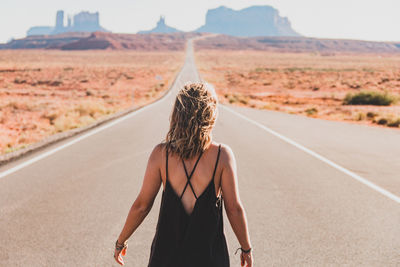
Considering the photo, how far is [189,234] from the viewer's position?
2000mm

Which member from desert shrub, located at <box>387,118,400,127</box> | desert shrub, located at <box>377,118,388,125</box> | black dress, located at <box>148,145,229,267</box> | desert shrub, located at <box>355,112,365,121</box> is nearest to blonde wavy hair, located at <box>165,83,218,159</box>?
black dress, located at <box>148,145,229,267</box>

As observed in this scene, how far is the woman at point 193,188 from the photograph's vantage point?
6.48ft

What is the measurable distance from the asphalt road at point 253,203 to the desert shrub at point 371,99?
17.8m

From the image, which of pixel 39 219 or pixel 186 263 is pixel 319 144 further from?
pixel 186 263

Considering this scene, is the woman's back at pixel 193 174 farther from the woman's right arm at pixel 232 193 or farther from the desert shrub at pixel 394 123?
the desert shrub at pixel 394 123

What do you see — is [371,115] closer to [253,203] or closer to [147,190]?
[253,203]

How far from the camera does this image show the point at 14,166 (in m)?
7.11

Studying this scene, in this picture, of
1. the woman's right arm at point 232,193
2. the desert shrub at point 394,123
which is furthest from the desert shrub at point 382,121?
the woman's right arm at point 232,193

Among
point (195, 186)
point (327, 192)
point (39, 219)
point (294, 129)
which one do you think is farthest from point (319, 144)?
point (195, 186)

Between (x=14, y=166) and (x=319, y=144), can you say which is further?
(x=319, y=144)

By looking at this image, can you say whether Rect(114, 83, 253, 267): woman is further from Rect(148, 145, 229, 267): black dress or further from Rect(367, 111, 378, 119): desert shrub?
Rect(367, 111, 378, 119): desert shrub

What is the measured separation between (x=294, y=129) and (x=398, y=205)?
8.11 m

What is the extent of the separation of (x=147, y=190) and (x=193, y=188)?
10.5 inches

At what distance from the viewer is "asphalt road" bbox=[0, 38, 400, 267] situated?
3668 mm
